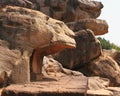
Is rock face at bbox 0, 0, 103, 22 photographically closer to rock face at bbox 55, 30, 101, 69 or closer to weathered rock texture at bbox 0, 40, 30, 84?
rock face at bbox 55, 30, 101, 69

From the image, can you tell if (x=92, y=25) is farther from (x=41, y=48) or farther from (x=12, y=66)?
(x=12, y=66)

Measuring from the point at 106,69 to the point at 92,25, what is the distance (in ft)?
12.2

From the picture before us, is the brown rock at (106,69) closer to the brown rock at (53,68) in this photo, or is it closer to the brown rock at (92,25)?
the brown rock at (53,68)

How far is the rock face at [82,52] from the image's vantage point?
44.9 ft

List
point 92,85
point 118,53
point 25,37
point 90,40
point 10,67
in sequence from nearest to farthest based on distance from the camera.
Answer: point 10,67, point 25,37, point 92,85, point 90,40, point 118,53

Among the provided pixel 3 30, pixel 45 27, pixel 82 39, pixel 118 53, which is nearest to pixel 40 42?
pixel 45 27

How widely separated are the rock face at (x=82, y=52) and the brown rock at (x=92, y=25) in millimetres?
2318

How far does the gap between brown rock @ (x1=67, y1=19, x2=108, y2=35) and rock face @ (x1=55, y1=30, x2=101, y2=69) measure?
232 centimetres

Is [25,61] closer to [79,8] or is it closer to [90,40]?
[90,40]

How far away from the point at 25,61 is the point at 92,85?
3012 mm

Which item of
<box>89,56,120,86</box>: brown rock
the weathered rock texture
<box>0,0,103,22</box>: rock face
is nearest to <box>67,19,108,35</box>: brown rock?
<box>89,56,120,86</box>: brown rock

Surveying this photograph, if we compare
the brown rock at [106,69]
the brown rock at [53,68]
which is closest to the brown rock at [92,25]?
the brown rock at [106,69]

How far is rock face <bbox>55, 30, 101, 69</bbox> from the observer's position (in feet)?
44.9

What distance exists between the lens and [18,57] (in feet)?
22.5
